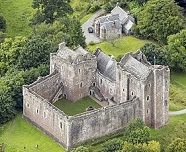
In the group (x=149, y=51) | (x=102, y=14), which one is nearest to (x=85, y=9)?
(x=102, y=14)

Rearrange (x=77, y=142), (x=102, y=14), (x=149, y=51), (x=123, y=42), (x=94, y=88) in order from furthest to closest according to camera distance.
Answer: (x=102, y=14), (x=123, y=42), (x=149, y=51), (x=94, y=88), (x=77, y=142)

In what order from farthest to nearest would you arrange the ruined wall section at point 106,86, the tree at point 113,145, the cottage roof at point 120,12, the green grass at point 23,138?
the cottage roof at point 120,12, the ruined wall section at point 106,86, the green grass at point 23,138, the tree at point 113,145

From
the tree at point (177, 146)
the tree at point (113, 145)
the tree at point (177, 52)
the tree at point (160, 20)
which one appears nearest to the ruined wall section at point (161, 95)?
the tree at point (177, 146)

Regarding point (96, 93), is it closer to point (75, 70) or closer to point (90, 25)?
point (75, 70)

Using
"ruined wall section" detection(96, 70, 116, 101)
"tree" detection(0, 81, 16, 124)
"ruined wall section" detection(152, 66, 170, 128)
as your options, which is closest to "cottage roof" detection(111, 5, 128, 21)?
"ruined wall section" detection(96, 70, 116, 101)

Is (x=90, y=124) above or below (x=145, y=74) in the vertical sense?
below

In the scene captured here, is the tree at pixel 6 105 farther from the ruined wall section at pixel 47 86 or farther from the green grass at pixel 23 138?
the ruined wall section at pixel 47 86

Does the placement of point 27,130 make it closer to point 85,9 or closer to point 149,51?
point 149,51

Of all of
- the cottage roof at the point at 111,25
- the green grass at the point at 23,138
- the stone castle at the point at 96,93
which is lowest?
the green grass at the point at 23,138
